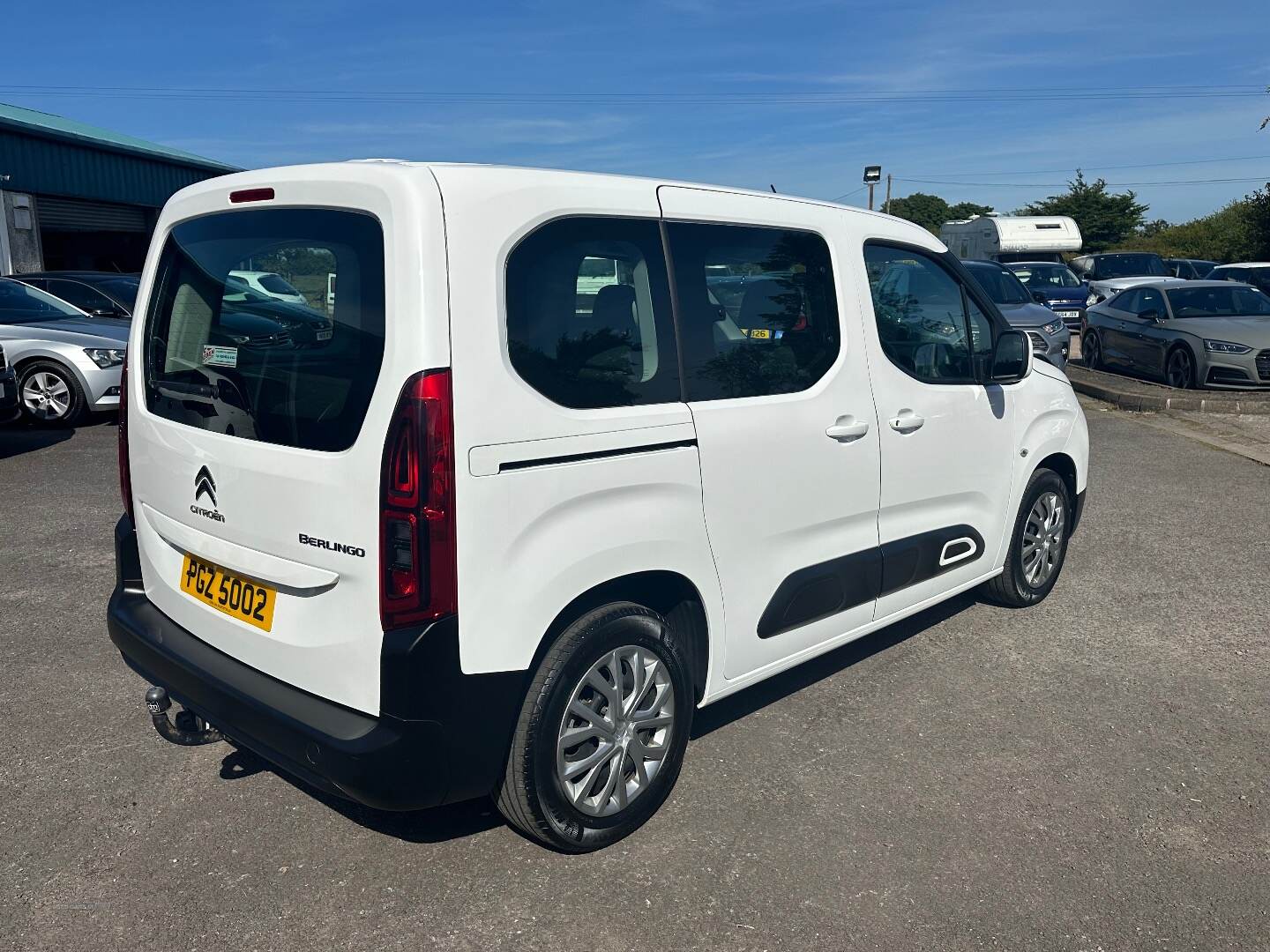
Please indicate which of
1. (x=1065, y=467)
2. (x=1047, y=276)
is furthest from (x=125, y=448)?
(x=1047, y=276)

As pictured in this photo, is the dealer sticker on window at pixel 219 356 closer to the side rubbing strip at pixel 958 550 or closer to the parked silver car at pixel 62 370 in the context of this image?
the side rubbing strip at pixel 958 550

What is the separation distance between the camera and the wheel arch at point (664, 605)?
287 centimetres

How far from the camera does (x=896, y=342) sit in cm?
403

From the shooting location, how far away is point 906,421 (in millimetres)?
4020

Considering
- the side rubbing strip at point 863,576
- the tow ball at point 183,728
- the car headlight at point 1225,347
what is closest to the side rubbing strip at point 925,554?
the side rubbing strip at point 863,576

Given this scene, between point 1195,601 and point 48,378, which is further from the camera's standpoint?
point 48,378

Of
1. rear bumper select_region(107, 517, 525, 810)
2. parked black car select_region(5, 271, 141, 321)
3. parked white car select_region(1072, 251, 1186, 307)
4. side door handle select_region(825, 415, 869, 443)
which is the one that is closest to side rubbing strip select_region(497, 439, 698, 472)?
rear bumper select_region(107, 517, 525, 810)

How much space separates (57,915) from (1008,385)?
405cm

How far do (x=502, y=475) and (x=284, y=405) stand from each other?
659mm

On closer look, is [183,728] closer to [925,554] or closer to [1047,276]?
[925,554]

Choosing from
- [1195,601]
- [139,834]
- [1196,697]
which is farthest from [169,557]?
Result: [1195,601]

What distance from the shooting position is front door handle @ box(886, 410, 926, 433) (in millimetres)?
3965

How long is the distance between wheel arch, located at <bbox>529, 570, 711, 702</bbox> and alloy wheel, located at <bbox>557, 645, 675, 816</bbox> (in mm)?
164

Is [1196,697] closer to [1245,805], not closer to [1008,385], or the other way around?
[1245,805]
